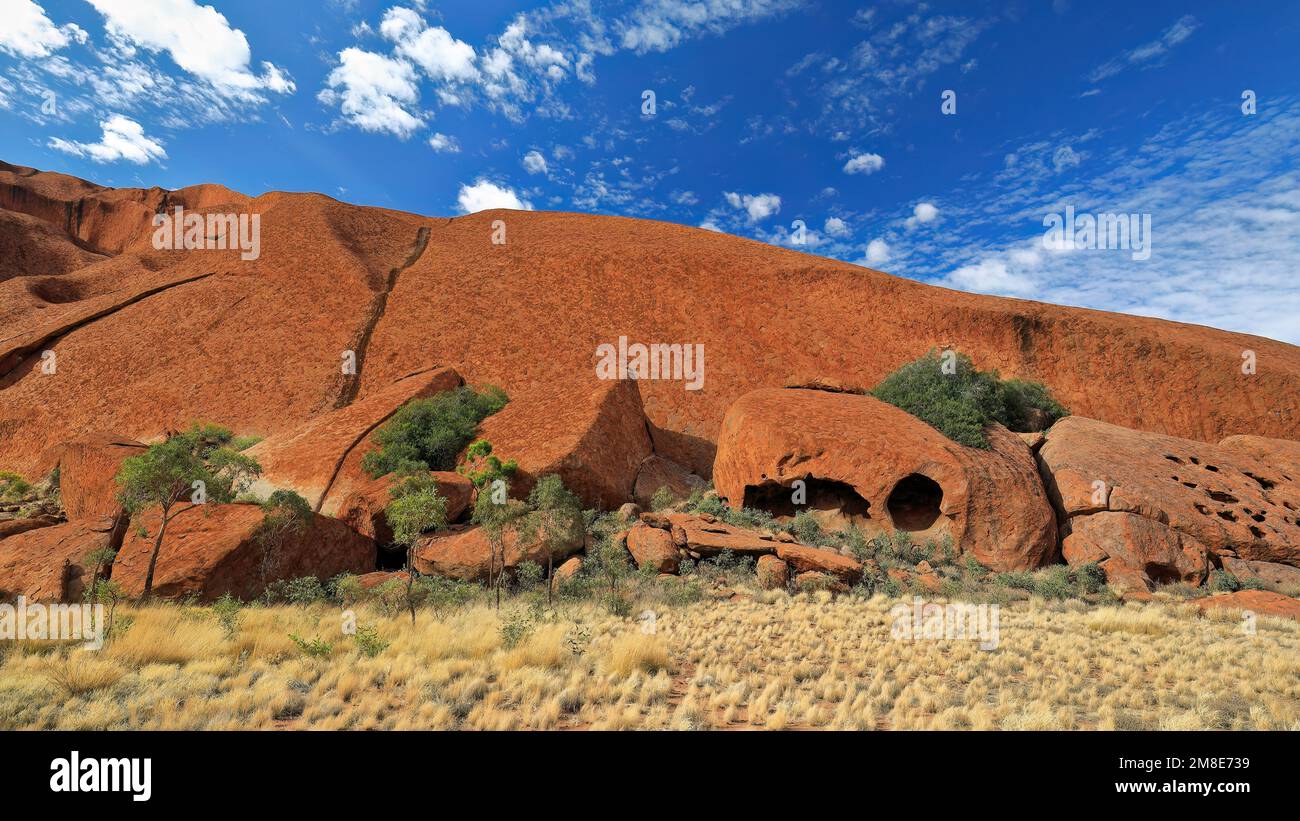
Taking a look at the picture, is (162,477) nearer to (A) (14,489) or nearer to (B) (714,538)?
(B) (714,538)

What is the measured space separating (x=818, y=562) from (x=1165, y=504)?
10.3m

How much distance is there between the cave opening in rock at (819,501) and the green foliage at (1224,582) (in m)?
7.77

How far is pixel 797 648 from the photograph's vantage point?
833 cm

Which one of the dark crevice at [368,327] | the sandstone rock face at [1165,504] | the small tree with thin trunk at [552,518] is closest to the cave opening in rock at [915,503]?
the sandstone rock face at [1165,504]

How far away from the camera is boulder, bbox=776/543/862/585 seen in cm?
1231

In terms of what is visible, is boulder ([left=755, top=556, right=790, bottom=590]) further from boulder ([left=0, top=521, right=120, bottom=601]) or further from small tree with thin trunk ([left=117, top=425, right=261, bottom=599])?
boulder ([left=0, top=521, right=120, bottom=601])

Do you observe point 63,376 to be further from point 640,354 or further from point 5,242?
point 5,242

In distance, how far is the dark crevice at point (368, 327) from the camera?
25406mm

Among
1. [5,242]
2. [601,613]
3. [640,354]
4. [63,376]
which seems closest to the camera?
[601,613]

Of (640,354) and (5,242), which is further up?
(5,242)

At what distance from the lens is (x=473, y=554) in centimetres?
1265

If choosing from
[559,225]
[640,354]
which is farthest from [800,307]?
[559,225]

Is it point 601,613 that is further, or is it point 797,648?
point 601,613

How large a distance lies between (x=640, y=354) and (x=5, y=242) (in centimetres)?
5616
